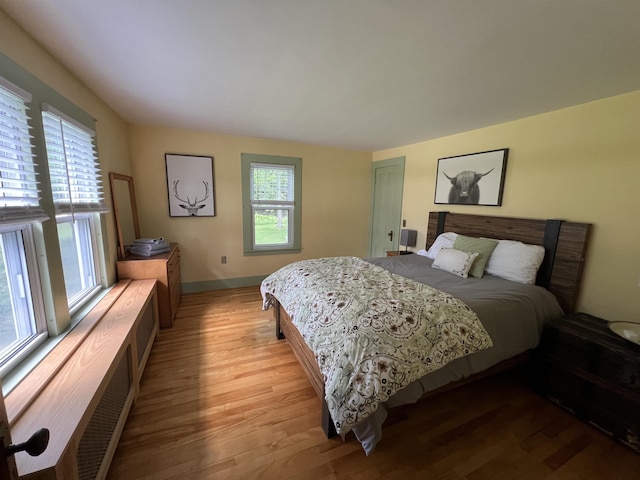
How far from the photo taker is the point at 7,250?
1.29m

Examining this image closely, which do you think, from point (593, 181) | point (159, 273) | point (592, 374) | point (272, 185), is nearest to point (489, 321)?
point (592, 374)

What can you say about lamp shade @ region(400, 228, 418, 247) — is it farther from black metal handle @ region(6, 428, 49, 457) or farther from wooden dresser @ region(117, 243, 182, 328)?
black metal handle @ region(6, 428, 49, 457)

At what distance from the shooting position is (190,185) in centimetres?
350

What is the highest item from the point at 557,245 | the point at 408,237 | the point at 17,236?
the point at 17,236

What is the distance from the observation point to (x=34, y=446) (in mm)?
568

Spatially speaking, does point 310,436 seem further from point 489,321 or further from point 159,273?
point 159,273

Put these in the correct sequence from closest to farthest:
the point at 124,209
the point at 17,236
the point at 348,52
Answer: the point at 17,236 < the point at 348,52 < the point at 124,209

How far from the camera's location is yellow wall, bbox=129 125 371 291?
3.34 metres

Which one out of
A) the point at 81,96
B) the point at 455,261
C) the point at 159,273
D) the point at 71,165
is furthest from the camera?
the point at 159,273

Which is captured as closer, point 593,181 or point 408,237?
point 593,181

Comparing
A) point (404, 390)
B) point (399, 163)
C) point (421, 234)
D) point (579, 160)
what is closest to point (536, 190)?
point (579, 160)

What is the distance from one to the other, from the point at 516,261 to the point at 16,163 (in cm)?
359

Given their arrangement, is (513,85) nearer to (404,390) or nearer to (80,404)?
(404,390)

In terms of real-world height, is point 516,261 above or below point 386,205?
below
